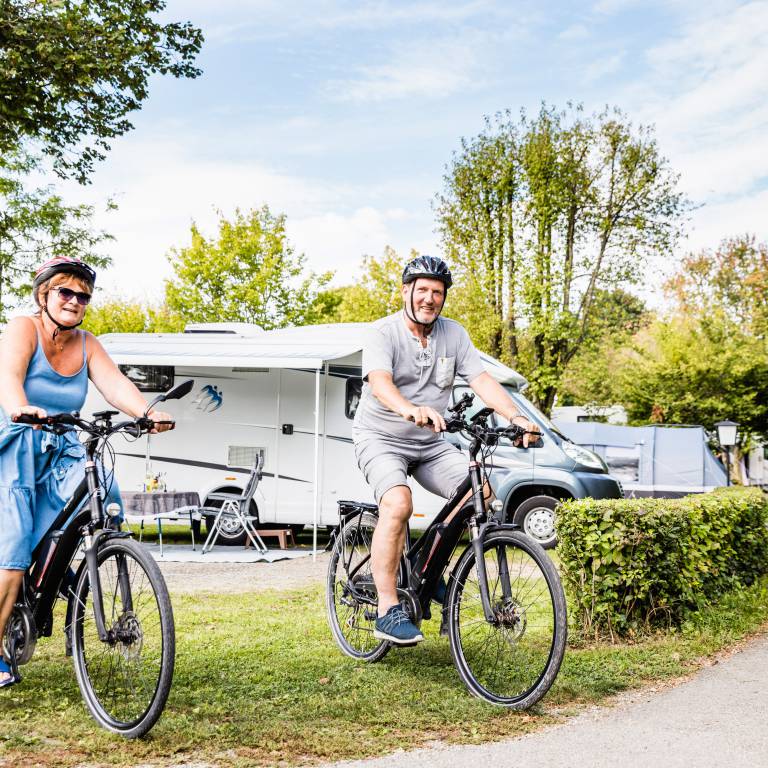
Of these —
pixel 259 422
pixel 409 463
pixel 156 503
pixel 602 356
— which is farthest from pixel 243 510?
pixel 602 356

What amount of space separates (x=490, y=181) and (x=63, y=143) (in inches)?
510

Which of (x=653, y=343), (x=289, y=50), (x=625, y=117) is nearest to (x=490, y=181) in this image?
(x=625, y=117)

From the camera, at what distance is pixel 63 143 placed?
47.7 feet

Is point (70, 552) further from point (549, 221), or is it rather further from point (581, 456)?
point (549, 221)

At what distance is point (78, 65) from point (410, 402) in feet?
35.4

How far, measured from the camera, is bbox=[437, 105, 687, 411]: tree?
2377 centimetres

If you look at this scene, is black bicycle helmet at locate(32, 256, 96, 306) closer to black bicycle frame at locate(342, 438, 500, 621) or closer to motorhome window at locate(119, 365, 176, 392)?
black bicycle frame at locate(342, 438, 500, 621)

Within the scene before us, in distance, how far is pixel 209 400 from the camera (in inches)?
459

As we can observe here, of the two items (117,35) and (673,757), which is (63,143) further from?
(673,757)

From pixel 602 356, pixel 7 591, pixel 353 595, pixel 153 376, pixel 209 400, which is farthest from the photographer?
pixel 602 356

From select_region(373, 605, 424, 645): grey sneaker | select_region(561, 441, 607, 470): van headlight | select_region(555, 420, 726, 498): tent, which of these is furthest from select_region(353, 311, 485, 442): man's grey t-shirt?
select_region(555, 420, 726, 498): tent

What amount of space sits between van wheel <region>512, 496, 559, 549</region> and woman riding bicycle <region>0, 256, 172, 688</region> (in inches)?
302

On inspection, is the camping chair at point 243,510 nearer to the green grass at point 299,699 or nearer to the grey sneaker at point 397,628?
the green grass at point 299,699

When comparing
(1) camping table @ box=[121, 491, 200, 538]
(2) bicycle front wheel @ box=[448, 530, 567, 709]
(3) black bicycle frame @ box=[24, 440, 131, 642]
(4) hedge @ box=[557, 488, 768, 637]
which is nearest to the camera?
(3) black bicycle frame @ box=[24, 440, 131, 642]
